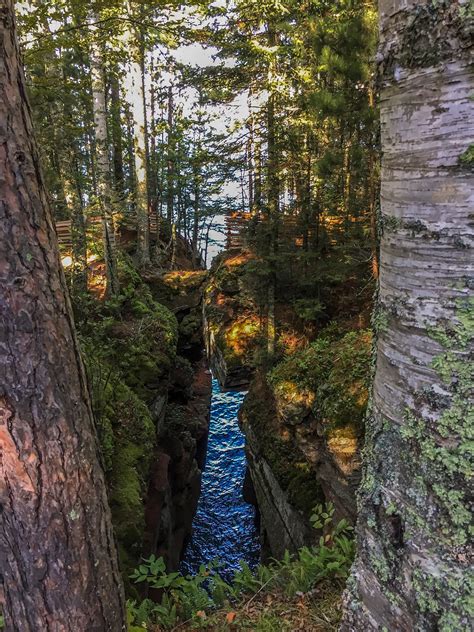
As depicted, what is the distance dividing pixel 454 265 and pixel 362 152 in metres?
6.37

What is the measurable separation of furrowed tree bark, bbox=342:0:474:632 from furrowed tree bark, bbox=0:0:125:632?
1.38 m

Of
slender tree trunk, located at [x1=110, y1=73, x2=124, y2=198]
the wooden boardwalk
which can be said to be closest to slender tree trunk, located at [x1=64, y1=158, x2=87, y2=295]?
the wooden boardwalk

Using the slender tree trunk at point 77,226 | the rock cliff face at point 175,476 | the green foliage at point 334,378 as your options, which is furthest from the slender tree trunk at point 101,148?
the green foliage at point 334,378

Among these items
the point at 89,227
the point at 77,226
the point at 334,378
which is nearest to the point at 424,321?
the point at 334,378

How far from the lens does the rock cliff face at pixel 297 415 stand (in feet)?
18.2

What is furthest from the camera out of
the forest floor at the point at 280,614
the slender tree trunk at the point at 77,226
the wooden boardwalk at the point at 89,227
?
the wooden boardwalk at the point at 89,227

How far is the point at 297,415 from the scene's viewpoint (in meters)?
6.60

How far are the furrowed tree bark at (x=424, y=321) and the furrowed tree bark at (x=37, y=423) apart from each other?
138 cm

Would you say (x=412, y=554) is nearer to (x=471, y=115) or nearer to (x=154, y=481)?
(x=471, y=115)

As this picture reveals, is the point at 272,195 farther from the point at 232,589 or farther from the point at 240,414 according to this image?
the point at 232,589

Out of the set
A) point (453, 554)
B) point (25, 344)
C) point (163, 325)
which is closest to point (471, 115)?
point (453, 554)

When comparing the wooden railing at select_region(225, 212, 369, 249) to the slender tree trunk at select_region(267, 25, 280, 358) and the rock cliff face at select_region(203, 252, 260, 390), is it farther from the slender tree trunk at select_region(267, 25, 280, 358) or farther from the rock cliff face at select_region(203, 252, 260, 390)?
the rock cliff face at select_region(203, 252, 260, 390)

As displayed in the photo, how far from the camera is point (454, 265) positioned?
117 centimetres

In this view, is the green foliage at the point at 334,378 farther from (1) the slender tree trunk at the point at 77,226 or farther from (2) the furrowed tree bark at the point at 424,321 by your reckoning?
(1) the slender tree trunk at the point at 77,226
